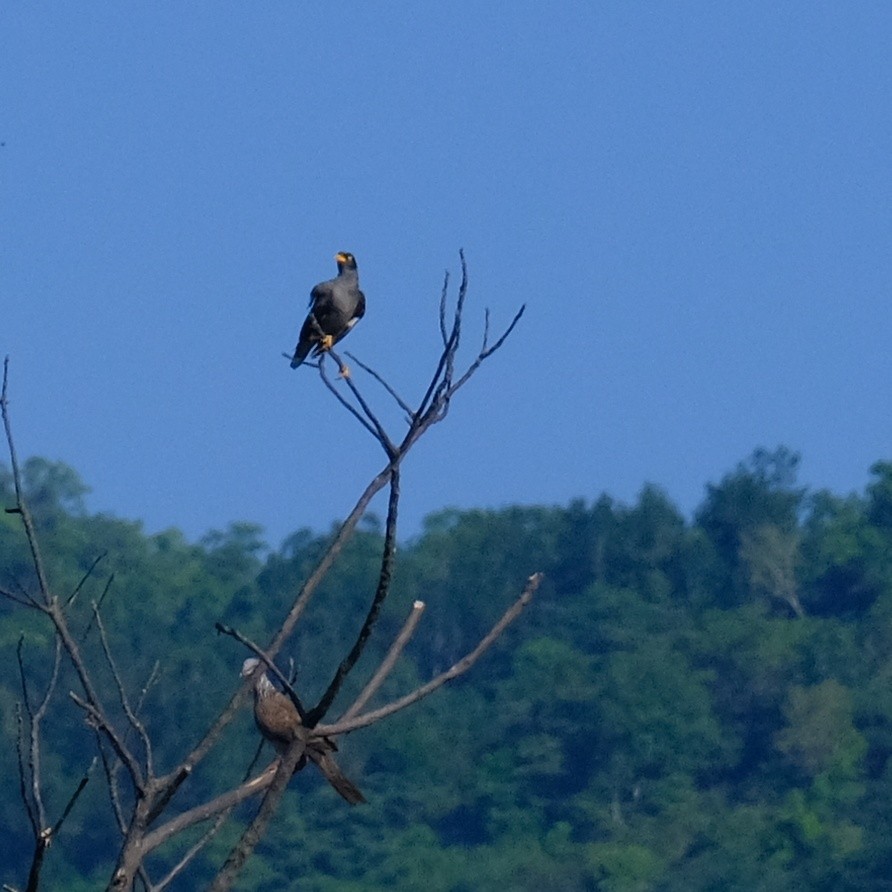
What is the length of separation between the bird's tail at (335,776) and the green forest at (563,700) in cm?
4161

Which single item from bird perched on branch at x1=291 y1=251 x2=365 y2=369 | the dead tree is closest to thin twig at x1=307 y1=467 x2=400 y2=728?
the dead tree

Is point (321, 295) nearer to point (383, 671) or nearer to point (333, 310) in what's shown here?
point (333, 310)

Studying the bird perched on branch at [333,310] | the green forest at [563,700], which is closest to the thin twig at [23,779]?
Answer: the bird perched on branch at [333,310]

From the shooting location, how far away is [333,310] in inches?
404

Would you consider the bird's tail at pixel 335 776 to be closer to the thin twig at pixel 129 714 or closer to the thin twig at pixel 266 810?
the thin twig at pixel 129 714

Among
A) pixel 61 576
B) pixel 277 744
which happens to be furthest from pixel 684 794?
pixel 277 744

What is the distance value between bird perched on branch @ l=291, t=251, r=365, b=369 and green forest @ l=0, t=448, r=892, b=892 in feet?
120

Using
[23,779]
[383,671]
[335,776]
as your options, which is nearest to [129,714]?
[23,779]

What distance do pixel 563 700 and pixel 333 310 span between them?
2084 inches

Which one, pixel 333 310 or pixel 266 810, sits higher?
pixel 333 310

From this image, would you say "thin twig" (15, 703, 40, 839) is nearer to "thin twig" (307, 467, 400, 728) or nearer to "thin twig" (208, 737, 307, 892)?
"thin twig" (208, 737, 307, 892)

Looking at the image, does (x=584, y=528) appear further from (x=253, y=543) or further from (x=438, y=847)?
(x=438, y=847)

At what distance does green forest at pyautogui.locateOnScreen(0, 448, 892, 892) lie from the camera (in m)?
54.6

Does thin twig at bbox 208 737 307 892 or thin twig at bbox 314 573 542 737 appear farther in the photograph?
thin twig at bbox 314 573 542 737
